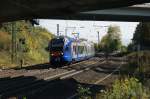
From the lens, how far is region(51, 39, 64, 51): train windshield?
4825 cm

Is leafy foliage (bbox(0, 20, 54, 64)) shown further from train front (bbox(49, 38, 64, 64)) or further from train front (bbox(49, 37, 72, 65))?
train front (bbox(49, 37, 72, 65))

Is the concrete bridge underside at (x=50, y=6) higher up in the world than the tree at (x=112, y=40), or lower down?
higher up

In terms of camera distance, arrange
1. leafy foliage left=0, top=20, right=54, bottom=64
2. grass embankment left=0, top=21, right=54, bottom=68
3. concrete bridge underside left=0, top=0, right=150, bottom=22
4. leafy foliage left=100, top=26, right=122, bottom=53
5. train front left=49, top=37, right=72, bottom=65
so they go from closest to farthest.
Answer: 1. concrete bridge underside left=0, top=0, right=150, bottom=22
2. train front left=49, top=37, right=72, bottom=65
3. grass embankment left=0, top=21, right=54, bottom=68
4. leafy foliage left=0, top=20, right=54, bottom=64
5. leafy foliage left=100, top=26, right=122, bottom=53

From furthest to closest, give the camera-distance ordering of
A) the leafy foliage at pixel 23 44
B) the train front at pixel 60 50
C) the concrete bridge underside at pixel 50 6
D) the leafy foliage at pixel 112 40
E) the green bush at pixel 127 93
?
1. the leafy foliage at pixel 112 40
2. the leafy foliage at pixel 23 44
3. the train front at pixel 60 50
4. the green bush at pixel 127 93
5. the concrete bridge underside at pixel 50 6

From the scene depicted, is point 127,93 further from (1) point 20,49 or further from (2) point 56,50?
(1) point 20,49

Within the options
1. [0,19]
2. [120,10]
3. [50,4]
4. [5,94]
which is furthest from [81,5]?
[120,10]

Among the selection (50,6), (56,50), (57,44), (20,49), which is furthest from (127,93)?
(20,49)

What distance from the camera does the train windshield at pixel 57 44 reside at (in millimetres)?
48250

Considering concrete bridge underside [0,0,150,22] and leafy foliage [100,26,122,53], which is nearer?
concrete bridge underside [0,0,150,22]

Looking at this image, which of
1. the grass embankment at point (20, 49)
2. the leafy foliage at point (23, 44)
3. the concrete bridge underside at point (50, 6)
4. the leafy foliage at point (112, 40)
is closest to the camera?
the concrete bridge underside at point (50, 6)

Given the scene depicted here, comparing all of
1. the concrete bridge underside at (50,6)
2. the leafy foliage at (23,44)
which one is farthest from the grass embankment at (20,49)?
the concrete bridge underside at (50,6)

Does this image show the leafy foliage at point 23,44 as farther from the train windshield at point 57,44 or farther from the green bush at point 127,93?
the green bush at point 127,93

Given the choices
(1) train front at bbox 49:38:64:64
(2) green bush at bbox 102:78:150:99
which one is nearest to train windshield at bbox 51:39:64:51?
(1) train front at bbox 49:38:64:64

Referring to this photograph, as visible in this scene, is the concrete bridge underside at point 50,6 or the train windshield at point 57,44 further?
the train windshield at point 57,44
